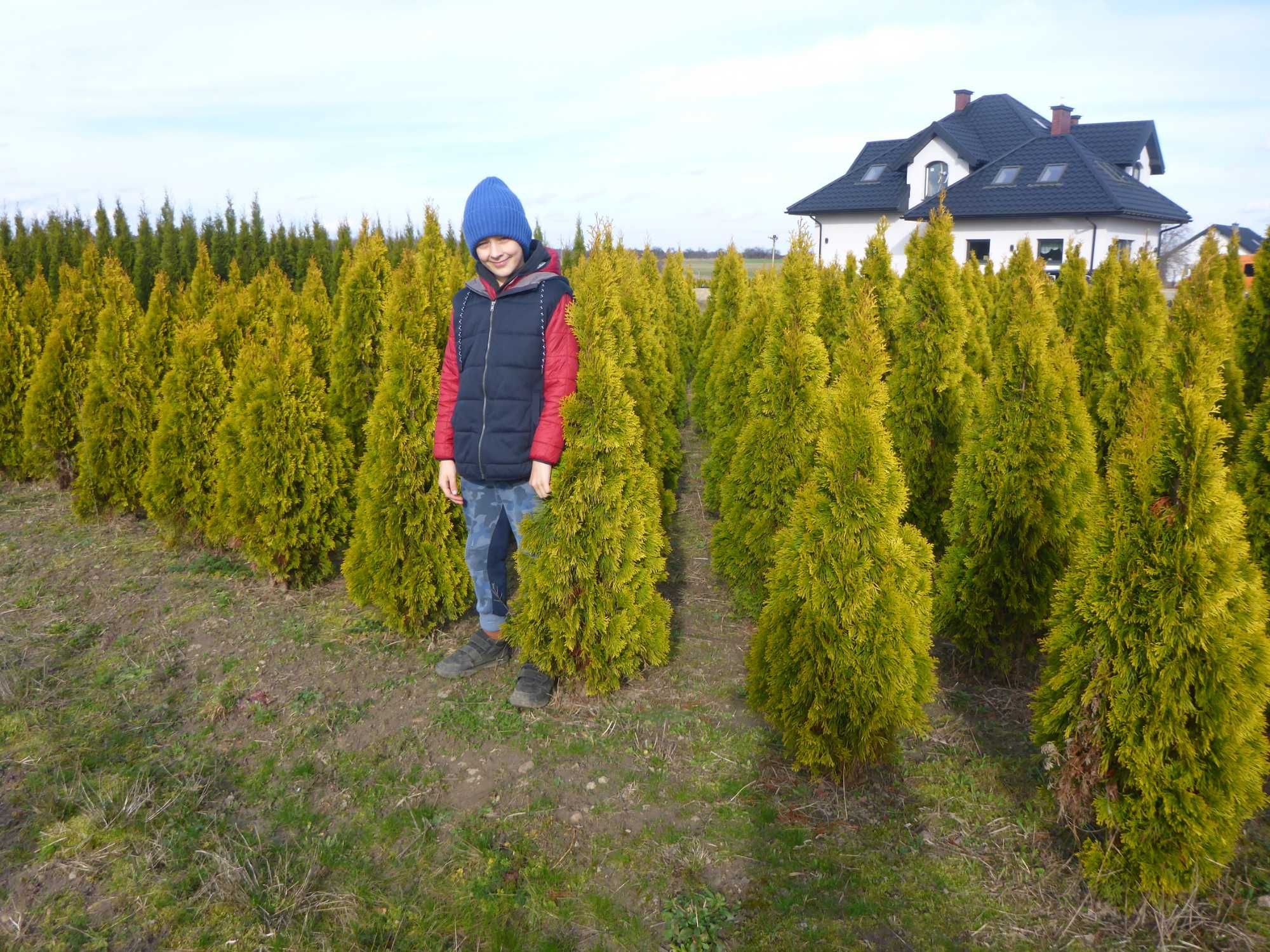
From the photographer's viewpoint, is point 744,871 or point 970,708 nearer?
point 744,871

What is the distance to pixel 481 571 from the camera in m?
4.67

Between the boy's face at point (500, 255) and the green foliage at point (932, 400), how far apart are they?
10.9 ft

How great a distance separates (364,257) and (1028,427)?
5201 mm

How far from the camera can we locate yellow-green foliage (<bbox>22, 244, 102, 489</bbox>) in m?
8.01

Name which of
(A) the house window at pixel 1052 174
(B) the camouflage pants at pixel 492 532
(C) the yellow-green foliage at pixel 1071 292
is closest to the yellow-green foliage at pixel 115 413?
(B) the camouflage pants at pixel 492 532

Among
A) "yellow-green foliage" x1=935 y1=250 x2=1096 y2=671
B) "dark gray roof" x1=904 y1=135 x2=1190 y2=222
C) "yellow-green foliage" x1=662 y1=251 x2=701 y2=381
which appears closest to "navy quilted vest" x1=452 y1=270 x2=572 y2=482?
"yellow-green foliage" x1=935 y1=250 x2=1096 y2=671

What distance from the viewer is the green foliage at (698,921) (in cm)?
291

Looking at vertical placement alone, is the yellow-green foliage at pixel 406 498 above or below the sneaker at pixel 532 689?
above

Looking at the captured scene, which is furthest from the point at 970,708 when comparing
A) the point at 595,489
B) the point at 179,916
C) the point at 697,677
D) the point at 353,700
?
the point at 179,916

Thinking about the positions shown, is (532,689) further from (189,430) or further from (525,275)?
(189,430)

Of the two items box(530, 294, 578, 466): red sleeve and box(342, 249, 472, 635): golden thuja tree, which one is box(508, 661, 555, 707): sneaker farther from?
box(530, 294, 578, 466): red sleeve

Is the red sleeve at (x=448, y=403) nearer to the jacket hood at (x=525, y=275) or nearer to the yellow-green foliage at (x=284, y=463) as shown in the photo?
the jacket hood at (x=525, y=275)

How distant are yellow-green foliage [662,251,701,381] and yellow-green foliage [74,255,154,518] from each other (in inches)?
390

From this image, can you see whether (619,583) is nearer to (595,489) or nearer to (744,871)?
(595,489)
